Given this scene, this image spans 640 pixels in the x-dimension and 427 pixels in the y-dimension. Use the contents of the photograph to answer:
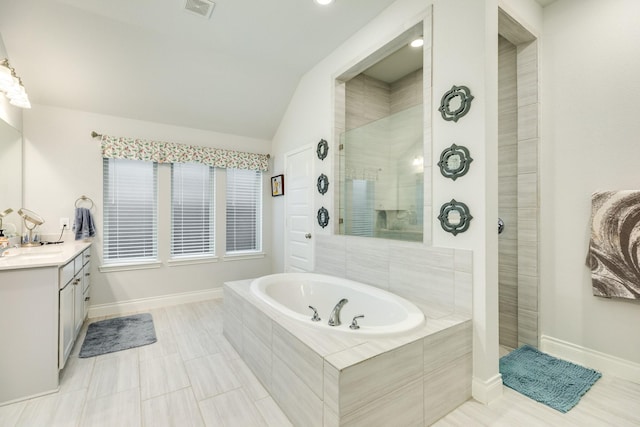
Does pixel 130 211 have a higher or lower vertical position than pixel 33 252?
higher

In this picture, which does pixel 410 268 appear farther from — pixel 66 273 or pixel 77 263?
pixel 77 263

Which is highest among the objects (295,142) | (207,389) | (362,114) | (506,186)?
(362,114)

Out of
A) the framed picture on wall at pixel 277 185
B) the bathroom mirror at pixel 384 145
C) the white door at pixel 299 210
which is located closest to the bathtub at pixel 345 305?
the bathroom mirror at pixel 384 145

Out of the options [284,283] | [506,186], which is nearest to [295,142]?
[284,283]

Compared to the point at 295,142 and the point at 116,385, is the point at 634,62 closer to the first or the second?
the point at 295,142

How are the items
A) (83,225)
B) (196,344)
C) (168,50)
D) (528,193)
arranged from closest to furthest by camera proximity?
(528,193) < (196,344) < (168,50) < (83,225)

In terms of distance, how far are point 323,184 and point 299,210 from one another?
635 mm

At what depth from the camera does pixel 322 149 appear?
3279mm

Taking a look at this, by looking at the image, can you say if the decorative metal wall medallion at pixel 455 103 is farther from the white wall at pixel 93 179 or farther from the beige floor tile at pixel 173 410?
the white wall at pixel 93 179

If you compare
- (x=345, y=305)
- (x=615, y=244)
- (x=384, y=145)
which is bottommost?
(x=345, y=305)

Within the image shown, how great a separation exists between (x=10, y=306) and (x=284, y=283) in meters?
1.91

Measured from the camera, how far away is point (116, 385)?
2021 mm

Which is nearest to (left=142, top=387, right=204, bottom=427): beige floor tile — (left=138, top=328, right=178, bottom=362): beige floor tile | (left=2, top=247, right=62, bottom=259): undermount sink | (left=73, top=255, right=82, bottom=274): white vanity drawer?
(left=138, top=328, right=178, bottom=362): beige floor tile

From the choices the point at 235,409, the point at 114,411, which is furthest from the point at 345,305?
the point at 114,411
